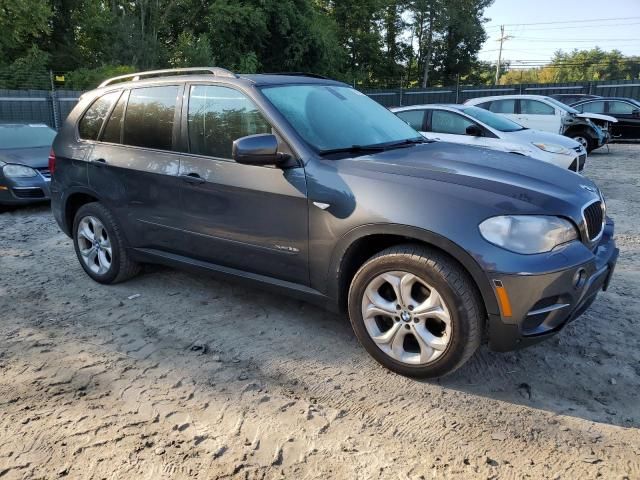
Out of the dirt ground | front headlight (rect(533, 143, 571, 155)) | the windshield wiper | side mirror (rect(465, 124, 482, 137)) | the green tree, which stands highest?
the green tree

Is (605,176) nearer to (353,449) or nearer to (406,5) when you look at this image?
A: (353,449)

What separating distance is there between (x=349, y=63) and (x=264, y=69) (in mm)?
13802

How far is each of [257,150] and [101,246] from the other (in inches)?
84.9

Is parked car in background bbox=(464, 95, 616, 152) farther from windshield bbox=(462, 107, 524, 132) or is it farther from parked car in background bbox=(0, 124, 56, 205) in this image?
parked car in background bbox=(0, 124, 56, 205)

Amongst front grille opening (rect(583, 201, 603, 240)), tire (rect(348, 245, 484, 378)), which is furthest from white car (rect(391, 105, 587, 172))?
tire (rect(348, 245, 484, 378))

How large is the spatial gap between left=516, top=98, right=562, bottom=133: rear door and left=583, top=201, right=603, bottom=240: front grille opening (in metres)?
11.0

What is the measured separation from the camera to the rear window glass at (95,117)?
448 centimetres

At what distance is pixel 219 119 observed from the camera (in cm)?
375

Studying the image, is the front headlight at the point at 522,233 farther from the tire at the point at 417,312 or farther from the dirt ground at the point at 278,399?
the dirt ground at the point at 278,399

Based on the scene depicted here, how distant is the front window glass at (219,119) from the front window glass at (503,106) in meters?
10.7

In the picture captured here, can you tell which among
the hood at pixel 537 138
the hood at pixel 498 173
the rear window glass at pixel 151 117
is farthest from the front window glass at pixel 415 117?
the rear window glass at pixel 151 117

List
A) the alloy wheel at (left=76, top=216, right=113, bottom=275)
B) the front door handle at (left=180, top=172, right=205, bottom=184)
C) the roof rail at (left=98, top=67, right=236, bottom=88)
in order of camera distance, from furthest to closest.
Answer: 1. the alloy wheel at (left=76, top=216, right=113, bottom=275)
2. the roof rail at (left=98, top=67, right=236, bottom=88)
3. the front door handle at (left=180, top=172, right=205, bottom=184)

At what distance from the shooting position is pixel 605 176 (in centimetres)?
1040

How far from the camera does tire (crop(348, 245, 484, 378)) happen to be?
2.78 metres
